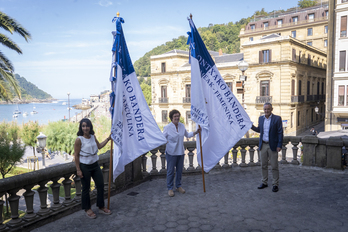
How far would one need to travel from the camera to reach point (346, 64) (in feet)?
83.6

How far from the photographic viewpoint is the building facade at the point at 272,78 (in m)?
32.9

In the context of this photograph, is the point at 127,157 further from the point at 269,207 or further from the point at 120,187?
the point at 269,207

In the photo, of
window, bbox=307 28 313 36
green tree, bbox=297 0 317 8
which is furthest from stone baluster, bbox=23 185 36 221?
green tree, bbox=297 0 317 8

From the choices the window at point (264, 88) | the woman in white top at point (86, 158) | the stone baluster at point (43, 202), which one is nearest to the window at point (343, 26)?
the window at point (264, 88)

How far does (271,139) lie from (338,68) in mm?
24795

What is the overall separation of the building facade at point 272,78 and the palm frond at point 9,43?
26799mm

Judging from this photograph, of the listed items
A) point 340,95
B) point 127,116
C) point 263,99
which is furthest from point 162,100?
point 127,116

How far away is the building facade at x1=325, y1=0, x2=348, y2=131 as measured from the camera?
2538 centimetres

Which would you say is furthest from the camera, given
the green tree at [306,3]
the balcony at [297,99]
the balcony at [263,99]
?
the green tree at [306,3]

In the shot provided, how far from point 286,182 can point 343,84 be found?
2401cm

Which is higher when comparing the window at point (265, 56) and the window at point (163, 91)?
the window at point (265, 56)

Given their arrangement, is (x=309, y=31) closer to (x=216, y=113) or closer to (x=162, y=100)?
(x=162, y=100)

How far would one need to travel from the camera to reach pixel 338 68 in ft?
85.1

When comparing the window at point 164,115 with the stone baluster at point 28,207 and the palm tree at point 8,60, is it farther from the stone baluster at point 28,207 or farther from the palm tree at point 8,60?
the stone baluster at point 28,207
